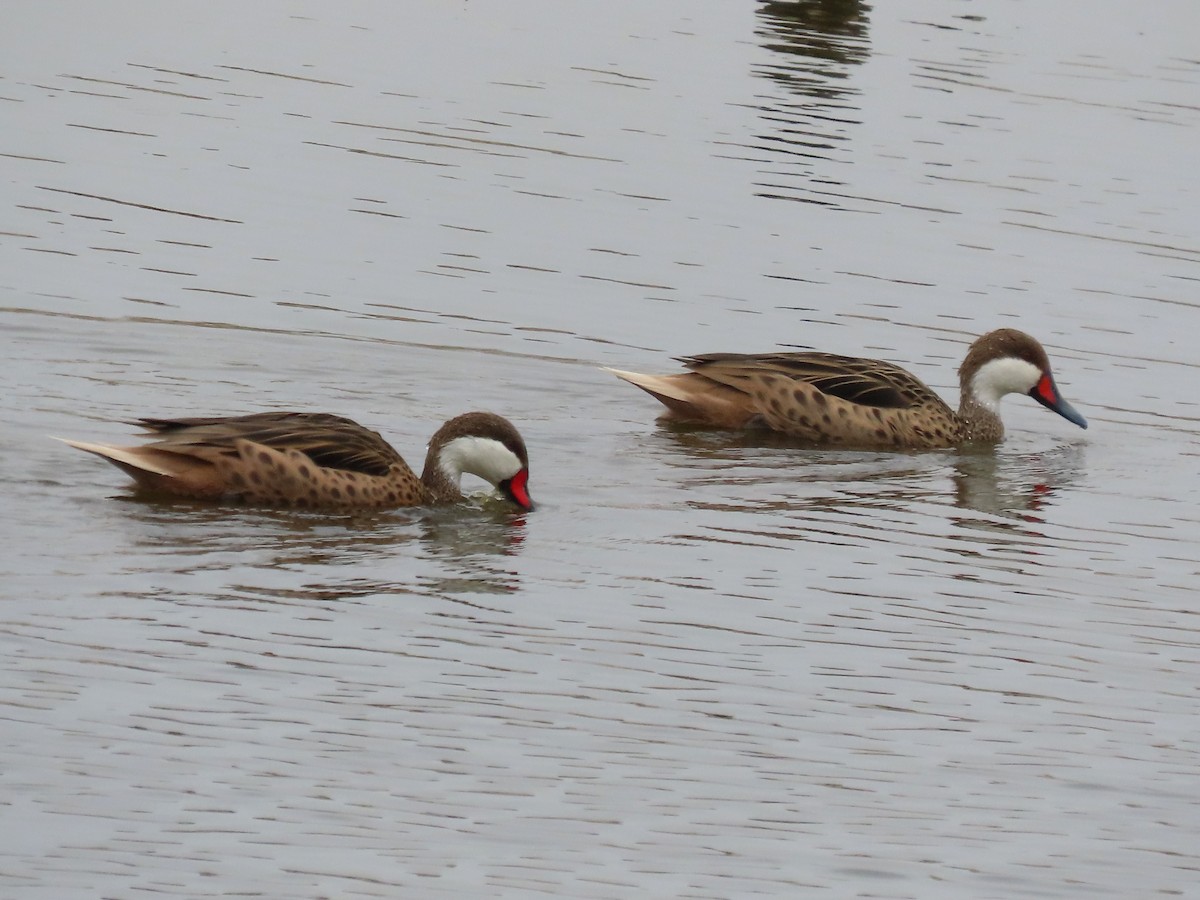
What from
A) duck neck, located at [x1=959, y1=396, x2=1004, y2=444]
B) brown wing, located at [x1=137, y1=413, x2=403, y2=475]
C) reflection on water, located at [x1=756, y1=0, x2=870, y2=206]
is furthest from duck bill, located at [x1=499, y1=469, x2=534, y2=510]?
reflection on water, located at [x1=756, y1=0, x2=870, y2=206]

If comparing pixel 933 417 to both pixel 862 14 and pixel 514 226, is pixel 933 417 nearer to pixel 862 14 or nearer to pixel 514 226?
pixel 514 226

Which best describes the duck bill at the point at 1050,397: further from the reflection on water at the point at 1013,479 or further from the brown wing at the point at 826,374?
the brown wing at the point at 826,374

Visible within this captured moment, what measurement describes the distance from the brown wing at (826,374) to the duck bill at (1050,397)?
0.92 meters

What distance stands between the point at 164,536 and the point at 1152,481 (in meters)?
5.74

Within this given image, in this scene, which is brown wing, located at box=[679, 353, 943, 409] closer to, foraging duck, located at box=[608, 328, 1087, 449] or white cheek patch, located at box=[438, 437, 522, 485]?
foraging duck, located at box=[608, 328, 1087, 449]

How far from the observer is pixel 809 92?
21875mm

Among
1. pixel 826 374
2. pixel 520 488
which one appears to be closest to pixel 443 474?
pixel 520 488

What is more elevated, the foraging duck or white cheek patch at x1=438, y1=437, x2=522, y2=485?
the foraging duck

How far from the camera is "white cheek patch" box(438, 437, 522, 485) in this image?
439 inches

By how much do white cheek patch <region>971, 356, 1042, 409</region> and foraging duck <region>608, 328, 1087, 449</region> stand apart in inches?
13.6

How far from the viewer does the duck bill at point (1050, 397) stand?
534 inches

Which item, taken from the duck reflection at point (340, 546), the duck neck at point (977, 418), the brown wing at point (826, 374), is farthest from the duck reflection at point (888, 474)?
the duck reflection at point (340, 546)

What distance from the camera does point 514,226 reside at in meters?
16.6

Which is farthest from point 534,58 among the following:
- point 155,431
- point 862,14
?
point 155,431
